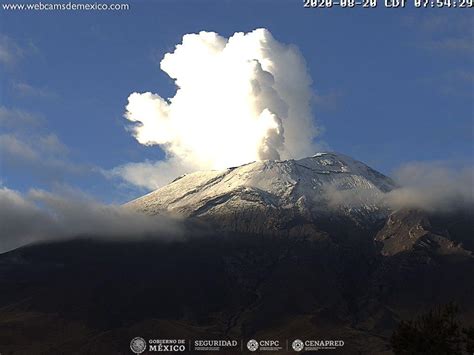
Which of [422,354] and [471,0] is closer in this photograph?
[422,354]

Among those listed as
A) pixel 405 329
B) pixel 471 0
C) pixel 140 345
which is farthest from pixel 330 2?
pixel 140 345

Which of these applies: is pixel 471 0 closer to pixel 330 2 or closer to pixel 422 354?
pixel 330 2

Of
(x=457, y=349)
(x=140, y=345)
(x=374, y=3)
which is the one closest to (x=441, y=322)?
(x=457, y=349)

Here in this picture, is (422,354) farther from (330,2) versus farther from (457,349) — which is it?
(330,2)

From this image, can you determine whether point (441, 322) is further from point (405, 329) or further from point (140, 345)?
point (140, 345)

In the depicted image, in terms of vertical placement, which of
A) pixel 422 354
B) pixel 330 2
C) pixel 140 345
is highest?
pixel 330 2

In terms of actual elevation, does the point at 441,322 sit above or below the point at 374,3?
below

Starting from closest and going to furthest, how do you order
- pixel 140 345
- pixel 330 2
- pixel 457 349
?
pixel 457 349 → pixel 330 2 → pixel 140 345

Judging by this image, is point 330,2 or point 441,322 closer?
point 441,322

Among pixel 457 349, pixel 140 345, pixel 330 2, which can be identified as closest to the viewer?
pixel 457 349
